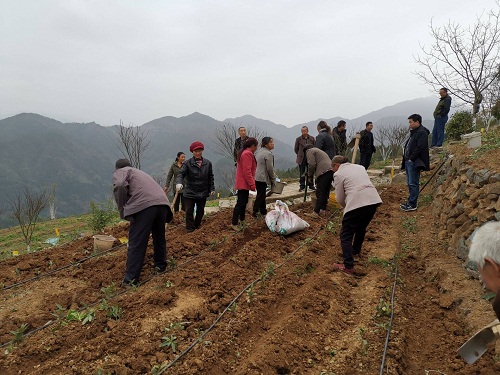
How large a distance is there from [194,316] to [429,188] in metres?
6.76

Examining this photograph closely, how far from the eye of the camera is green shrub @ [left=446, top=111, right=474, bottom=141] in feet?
39.0

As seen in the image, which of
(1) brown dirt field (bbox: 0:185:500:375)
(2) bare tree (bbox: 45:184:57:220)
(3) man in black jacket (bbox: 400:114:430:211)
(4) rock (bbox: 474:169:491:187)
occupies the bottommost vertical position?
(2) bare tree (bbox: 45:184:57:220)

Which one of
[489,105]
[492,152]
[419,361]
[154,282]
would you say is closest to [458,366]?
[419,361]

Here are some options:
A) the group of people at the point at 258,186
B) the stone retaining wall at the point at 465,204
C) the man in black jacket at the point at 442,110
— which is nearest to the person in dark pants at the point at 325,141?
the group of people at the point at 258,186

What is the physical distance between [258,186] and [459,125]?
374 inches

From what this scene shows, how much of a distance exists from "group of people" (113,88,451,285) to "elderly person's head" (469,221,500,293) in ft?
7.85

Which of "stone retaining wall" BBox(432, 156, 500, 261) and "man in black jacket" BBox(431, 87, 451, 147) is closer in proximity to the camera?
"stone retaining wall" BBox(432, 156, 500, 261)

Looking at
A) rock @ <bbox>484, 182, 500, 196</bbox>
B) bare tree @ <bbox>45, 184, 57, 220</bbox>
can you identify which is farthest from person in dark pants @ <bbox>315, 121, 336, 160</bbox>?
bare tree @ <bbox>45, 184, 57, 220</bbox>

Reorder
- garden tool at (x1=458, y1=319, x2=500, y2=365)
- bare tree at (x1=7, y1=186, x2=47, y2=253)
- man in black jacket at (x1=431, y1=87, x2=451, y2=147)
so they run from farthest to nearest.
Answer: bare tree at (x1=7, y1=186, x2=47, y2=253) → man in black jacket at (x1=431, y1=87, x2=451, y2=147) → garden tool at (x1=458, y1=319, x2=500, y2=365)


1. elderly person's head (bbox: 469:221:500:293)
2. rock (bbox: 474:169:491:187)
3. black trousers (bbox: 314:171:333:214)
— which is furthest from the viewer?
black trousers (bbox: 314:171:333:214)

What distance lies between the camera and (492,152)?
5.12 meters

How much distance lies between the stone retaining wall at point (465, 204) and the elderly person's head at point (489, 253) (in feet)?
7.76

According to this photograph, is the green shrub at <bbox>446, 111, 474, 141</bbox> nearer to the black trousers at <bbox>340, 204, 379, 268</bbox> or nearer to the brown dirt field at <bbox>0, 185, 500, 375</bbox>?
the brown dirt field at <bbox>0, 185, 500, 375</bbox>

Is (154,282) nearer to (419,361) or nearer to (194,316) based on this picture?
(194,316)
